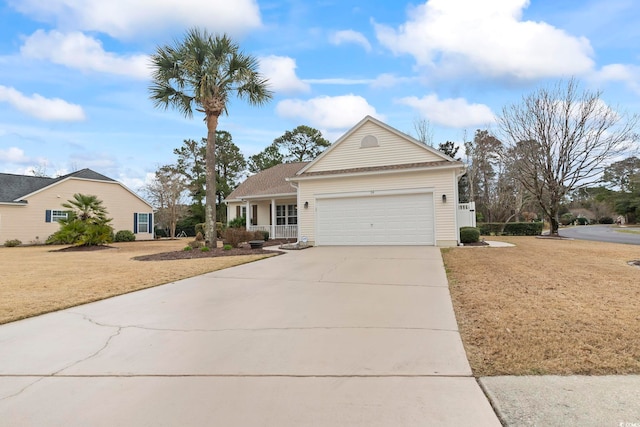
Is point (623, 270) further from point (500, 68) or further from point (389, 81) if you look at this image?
point (389, 81)

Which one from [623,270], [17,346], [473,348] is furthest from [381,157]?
[17,346]

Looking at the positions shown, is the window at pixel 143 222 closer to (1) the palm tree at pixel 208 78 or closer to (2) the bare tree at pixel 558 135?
(1) the palm tree at pixel 208 78

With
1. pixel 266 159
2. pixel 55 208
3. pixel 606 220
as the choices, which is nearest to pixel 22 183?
pixel 55 208

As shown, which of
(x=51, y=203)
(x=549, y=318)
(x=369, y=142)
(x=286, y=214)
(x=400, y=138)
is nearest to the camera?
(x=549, y=318)

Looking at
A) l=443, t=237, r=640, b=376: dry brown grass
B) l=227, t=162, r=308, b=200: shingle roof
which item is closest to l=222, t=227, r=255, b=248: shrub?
l=227, t=162, r=308, b=200: shingle roof

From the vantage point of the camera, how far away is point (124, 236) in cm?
2528

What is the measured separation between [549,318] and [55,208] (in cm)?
2806

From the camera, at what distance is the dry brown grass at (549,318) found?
126 inches

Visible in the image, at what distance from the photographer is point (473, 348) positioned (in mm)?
3627

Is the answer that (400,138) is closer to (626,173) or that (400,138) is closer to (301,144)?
(301,144)

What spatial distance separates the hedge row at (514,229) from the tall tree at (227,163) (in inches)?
995

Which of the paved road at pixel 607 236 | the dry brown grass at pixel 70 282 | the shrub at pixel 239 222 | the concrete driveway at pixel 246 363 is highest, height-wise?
the shrub at pixel 239 222

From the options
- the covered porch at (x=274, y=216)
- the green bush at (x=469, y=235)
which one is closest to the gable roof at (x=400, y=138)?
the green bush at (x=469, y=235)

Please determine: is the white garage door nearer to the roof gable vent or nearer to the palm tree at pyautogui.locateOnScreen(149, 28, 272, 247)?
the roof gable vent
